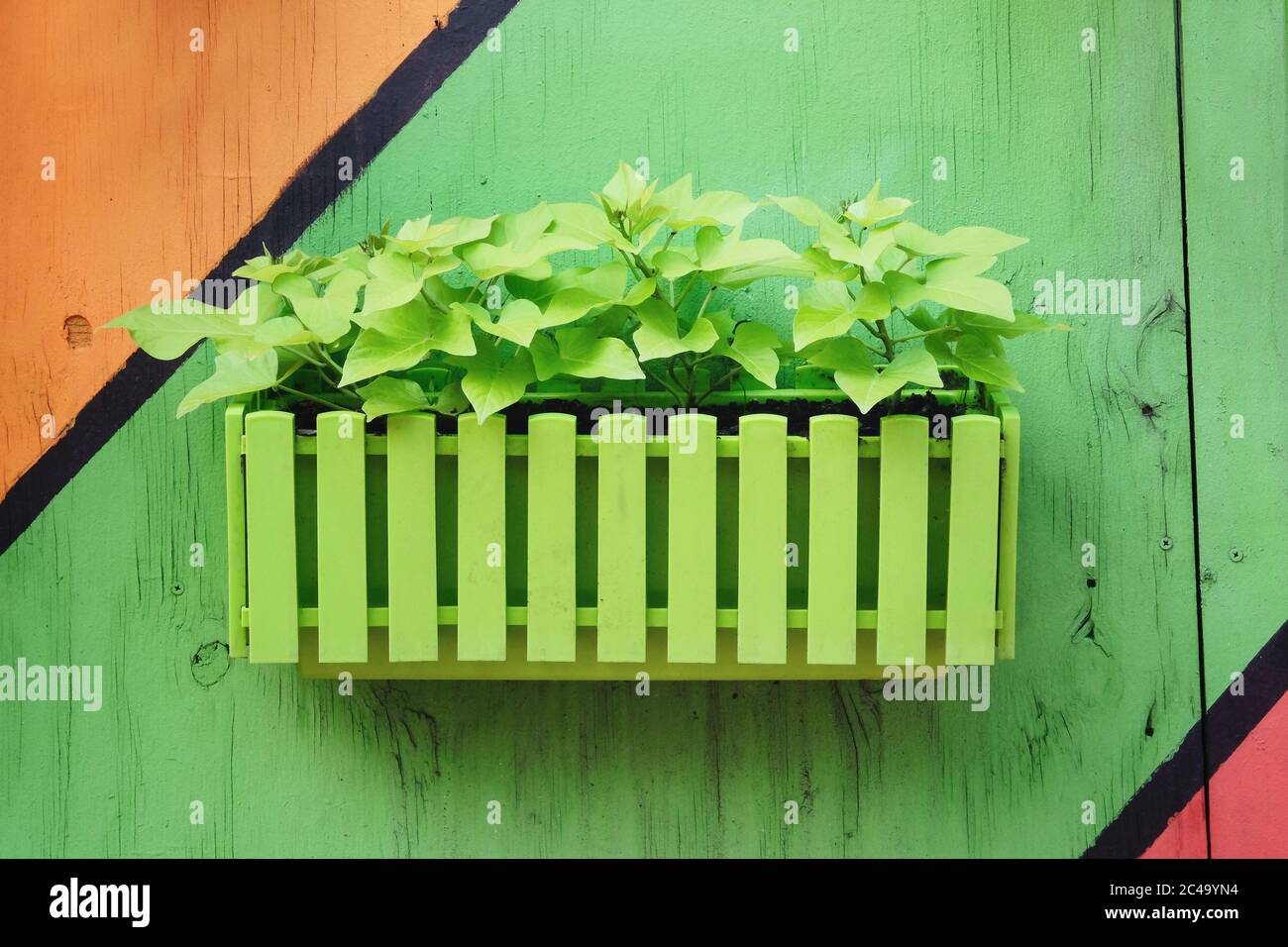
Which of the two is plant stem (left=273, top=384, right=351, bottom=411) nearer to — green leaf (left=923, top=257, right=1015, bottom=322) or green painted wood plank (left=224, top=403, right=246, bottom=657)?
green painted wood plank (left=224, top=403, right=246, bottom=657)

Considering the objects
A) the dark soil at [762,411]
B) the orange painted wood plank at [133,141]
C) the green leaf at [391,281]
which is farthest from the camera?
the orange painted wood plank at [133,141]

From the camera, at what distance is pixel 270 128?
1368mm

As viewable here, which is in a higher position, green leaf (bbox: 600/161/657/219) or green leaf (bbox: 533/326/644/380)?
green leaf (bbox: 600/161/657/219)

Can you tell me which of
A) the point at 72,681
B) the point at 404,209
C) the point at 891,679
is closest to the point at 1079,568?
the point at 891,679

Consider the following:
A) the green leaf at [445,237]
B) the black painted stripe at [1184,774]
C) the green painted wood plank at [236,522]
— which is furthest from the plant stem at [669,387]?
the black painted stripe at [1184,774]

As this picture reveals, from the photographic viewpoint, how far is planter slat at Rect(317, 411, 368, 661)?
3.68 ft

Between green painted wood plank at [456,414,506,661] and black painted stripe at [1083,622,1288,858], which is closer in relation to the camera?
green painted wood plank at [456,414,506,661]

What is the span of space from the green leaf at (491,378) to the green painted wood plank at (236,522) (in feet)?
0.80

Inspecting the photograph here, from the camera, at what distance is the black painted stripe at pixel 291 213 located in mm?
1365

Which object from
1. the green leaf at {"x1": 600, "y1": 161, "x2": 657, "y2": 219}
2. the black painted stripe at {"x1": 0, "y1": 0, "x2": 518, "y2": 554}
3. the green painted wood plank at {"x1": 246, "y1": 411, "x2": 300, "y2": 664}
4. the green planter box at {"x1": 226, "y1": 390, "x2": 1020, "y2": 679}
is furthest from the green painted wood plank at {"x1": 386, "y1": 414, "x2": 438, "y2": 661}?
the black painted stripe at {"x1": 0, "y1": 0, "x2": 518, "y2": 554}

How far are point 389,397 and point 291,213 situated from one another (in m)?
0.39

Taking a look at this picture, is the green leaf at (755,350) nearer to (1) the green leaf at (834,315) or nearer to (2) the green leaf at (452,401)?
(1) the green leaf at (834,315)

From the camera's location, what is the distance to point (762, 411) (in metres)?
1.23

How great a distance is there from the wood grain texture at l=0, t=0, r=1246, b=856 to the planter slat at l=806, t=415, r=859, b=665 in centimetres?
27
